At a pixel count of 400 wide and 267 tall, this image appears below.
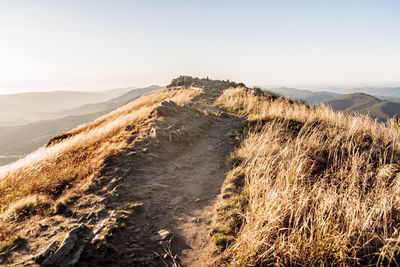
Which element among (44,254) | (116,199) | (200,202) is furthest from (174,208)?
(44,254)

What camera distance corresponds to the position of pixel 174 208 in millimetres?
5062

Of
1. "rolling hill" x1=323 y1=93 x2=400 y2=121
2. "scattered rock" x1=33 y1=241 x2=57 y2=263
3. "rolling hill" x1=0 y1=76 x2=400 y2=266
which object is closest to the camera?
"rolling hill" x1=0 y1=76 x2=400 y2=266

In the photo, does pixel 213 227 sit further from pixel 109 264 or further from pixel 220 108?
pixel 220 108

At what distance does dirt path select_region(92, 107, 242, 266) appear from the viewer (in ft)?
12.0

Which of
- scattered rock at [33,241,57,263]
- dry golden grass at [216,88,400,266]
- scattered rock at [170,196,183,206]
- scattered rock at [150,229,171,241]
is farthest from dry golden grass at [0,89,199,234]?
dry golden grass at [216,88,400,266]

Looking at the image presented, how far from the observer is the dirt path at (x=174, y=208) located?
143 inches

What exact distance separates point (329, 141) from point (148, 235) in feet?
22.2

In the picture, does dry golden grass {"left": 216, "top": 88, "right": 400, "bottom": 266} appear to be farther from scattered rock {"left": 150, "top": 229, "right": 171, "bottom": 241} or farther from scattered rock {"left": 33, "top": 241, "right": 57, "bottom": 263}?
scattered rock {"left": 33, "top": 241, "right": 57, "bottom": 263}

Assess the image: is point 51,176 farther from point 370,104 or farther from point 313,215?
point 370,104

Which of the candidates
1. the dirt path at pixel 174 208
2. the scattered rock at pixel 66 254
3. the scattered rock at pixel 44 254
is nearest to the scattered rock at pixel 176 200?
the dirt path at pixel 174 208

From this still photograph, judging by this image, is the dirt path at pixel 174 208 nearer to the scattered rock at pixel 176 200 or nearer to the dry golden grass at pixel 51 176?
the scattered rock at pixel 176 200

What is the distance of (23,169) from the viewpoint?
727 centimetres

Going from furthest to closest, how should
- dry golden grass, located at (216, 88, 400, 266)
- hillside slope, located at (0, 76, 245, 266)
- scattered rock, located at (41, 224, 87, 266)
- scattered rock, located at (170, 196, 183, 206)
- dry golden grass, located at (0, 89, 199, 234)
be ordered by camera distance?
scattered rock, located at (170, 196, 183, 206) < dry golden grass, located at (0, 89, 199, 234) < hillside slope, located at (0, 76, 245, 266) < scattered rock, located at (41, 224, 87, 266) < dry golden grass, located at (216, 88, 400, 266)

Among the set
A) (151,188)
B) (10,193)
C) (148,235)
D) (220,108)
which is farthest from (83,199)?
(220,108)
